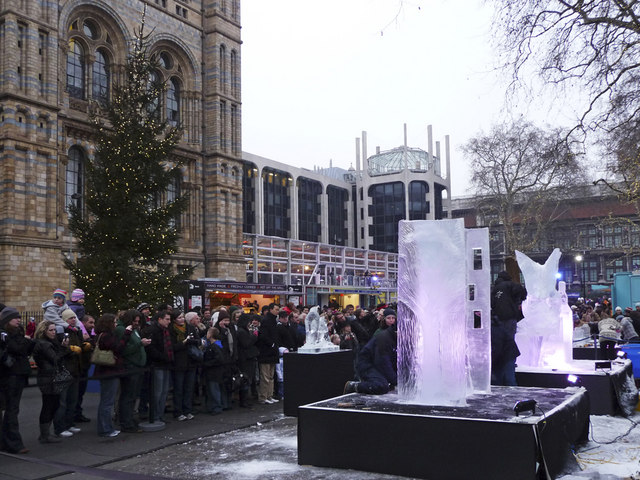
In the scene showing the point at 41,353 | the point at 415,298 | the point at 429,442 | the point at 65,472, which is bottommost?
the point at 65,472

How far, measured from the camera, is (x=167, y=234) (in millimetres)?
20031

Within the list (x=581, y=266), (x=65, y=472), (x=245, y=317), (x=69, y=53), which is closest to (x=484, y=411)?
(x=65, y=472)

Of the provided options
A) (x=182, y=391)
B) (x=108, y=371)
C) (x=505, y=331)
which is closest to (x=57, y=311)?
(x=108, y=371)

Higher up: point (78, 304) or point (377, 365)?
point (78, 304)

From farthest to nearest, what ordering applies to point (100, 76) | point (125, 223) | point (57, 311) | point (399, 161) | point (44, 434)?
point (399, 161) < point (100, 76) < point (125, 223) < point (57, 311) < point (44, 434)

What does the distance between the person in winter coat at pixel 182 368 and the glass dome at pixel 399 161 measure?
65736mm

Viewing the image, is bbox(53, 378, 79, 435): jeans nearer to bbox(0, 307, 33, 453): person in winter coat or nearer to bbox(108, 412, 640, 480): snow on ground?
bbox(0, 307, 33, 453): person in winter coat

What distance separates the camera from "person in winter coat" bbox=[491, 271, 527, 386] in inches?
420

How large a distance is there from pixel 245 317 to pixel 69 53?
2255cm

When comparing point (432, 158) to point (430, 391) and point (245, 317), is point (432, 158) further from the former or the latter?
point (430, 391)

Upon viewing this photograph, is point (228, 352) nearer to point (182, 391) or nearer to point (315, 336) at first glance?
point (182, 391)

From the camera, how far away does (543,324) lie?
483 inches

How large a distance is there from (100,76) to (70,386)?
25.6 m

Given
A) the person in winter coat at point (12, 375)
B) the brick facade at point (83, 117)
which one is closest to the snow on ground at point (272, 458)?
the person in winter coat at point (12, 375)
